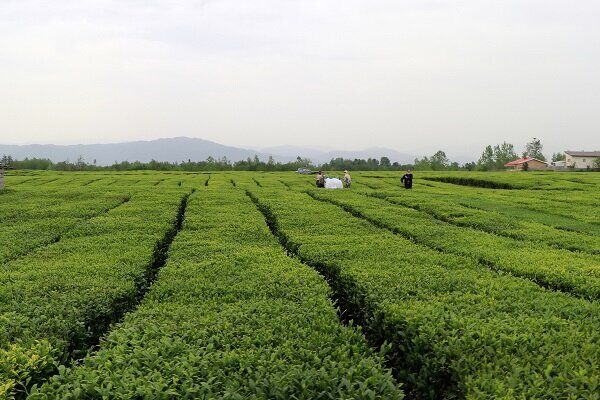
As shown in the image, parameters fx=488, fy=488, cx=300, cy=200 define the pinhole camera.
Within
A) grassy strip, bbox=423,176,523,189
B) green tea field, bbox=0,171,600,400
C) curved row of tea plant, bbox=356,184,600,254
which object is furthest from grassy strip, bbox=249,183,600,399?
grassy strip, bbox=423,176,523,189

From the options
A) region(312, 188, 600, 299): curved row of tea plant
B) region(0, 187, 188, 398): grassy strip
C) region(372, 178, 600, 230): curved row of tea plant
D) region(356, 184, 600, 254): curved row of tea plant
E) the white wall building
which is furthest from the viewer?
the white wall building

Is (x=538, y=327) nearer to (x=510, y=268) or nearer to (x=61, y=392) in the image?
(x=510, y=268)

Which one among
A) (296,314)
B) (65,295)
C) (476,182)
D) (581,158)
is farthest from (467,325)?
(581,158)

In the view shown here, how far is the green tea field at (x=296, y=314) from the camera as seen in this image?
213 inches

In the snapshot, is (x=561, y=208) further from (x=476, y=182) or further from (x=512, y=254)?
(x=476, y=182)

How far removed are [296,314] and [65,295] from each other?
4.04 meters

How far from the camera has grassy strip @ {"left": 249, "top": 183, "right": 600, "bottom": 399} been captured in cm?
546

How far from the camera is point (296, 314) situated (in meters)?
7.36

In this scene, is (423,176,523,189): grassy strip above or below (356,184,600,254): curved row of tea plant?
above

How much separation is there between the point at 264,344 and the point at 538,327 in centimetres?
382

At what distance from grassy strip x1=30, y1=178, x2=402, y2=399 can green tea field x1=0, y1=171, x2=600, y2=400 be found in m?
0.03

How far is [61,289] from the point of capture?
8766mm

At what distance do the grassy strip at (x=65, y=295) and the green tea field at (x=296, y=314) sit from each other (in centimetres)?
4

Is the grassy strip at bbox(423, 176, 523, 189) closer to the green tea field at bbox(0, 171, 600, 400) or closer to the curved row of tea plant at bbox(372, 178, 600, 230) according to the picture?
the curved row of tea plant at bbox(372, 178, 600, 230)
